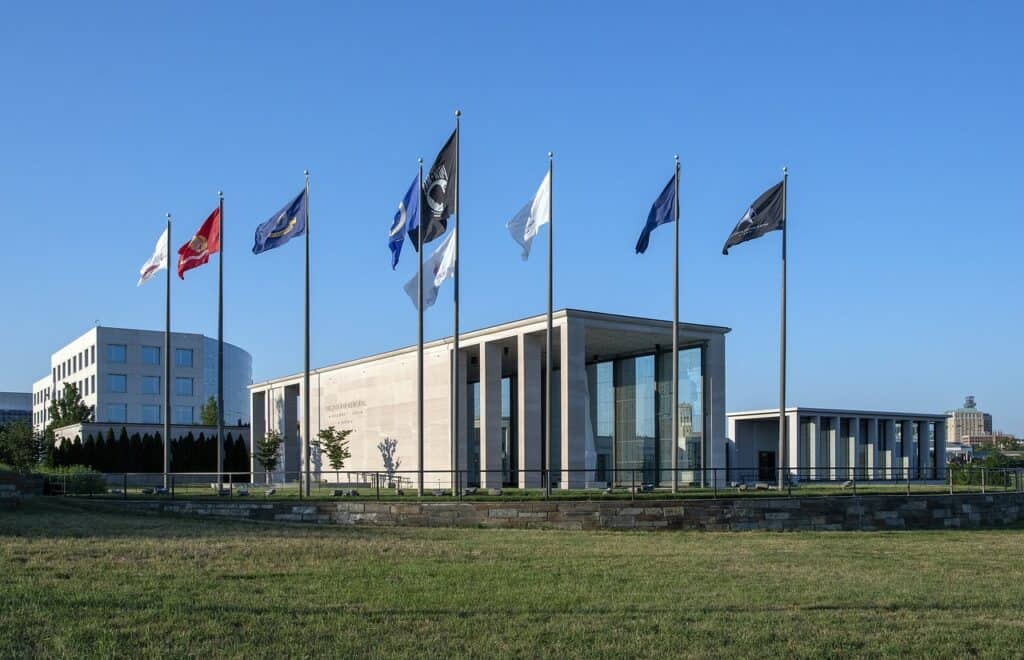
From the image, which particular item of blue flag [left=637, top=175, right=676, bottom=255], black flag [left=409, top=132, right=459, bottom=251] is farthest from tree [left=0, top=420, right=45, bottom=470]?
blue flag [left=637, top=175, right=676, bottom=255]

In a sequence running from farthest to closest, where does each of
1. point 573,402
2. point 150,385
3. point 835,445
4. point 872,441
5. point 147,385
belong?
point 150,385, point 147,385, point 872,441, point 835,445, point 573,402

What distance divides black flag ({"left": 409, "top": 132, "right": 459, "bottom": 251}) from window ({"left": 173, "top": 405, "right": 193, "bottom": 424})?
76256mm

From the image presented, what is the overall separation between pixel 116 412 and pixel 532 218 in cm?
7763

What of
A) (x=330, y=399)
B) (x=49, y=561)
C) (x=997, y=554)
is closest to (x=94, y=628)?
(x=49, y=561)

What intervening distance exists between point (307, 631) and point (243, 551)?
6965 millimetres

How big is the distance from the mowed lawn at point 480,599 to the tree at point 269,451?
138 feet

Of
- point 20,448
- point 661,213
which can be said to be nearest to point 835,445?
point 661,213

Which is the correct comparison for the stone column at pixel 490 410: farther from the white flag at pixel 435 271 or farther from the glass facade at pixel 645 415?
the white flag at pixel 435 271

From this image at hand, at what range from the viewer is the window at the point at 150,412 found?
99375mm

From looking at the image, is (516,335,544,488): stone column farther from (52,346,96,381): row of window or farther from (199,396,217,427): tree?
(52,346,96,381): row of window

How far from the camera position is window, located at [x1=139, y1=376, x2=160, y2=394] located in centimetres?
9944

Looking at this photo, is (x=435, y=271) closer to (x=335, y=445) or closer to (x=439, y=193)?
(x=439, y=193)

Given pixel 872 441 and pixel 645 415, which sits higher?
pixel 645 415

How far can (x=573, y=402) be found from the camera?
41844 mm
